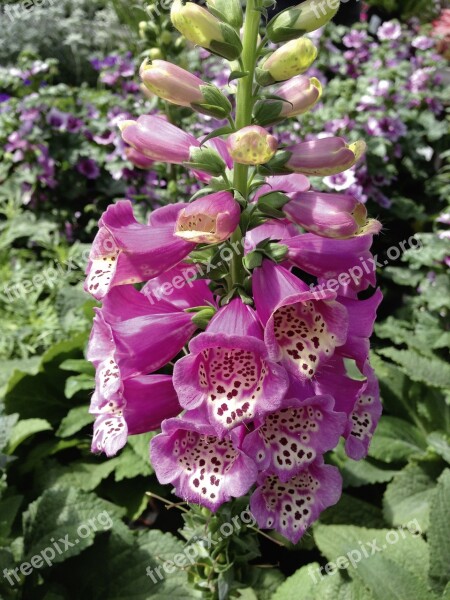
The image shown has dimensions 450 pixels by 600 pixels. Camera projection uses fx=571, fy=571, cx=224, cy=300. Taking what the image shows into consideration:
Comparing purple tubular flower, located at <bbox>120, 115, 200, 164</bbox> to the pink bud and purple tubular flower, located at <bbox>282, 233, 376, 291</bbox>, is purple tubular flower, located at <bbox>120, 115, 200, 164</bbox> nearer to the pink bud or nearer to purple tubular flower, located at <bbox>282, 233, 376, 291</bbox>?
the pink bud

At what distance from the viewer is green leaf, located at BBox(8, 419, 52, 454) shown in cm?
215

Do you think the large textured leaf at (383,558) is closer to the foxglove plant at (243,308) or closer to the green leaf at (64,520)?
the foxglove plant at (243,308)

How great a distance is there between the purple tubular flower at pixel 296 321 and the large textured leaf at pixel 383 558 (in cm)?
78

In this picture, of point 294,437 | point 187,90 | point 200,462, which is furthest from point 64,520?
point 187,90

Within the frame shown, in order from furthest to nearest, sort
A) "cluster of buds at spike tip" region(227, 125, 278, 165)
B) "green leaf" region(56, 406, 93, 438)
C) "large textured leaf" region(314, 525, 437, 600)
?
1. "green leaf" region(56, 406, 93, 438)
2. "large textured leaf" region(314, 525, 437, 600)
3. "cluster of buds at spike tip" region(227, 125, 278, 165)

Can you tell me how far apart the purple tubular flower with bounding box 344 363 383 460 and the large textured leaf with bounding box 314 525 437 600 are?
500mm

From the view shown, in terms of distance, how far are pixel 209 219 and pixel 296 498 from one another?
0.55 metres

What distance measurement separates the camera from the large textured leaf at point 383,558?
1.47 meters

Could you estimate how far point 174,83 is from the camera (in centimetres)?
106

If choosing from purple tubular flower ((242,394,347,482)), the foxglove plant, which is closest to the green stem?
the foxglove plant

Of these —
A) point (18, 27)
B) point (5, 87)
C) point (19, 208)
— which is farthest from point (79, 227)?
point (18, 27)

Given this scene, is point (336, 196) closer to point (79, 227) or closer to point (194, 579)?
point (194, 579)

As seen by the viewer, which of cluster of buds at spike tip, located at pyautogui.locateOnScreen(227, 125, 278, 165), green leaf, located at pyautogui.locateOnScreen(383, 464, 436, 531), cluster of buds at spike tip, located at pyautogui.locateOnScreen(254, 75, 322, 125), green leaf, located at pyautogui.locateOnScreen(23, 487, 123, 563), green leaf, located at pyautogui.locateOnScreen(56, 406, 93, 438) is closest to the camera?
cluster of buds at spike tip, located at pyautogui.locateOnScreen(227, 125, 278, 165)

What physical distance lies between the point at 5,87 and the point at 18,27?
4.66 meters
